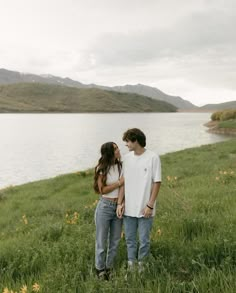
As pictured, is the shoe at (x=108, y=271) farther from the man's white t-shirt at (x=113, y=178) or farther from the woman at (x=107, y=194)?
the man's white t-shirt at (x=113, y=178)

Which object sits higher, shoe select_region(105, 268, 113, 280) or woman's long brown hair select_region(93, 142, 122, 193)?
woman's long brown hair select_region(93, 142, 122, 193)

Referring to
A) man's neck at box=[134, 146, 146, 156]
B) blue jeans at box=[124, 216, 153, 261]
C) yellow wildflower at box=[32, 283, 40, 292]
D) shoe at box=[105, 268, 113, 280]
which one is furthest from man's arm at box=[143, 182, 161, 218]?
yellow wildflower at box=[32, 283, 40, 292]

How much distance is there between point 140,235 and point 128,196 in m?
0.61

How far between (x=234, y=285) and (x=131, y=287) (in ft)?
3.97

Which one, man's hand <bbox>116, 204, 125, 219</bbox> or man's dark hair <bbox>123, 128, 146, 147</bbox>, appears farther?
man's hand <bbox>116, 204, 125, 219</bbox>

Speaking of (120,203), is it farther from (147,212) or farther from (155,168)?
(155,168)

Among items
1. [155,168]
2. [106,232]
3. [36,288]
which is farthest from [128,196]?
[36,288]

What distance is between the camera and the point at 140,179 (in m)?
5.36

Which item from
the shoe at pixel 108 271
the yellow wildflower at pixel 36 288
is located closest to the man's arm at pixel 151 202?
the shoe at pixel 108 271

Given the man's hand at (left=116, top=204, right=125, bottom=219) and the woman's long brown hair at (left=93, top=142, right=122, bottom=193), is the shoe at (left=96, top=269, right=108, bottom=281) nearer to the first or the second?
the man's hand at (left=116, top=204, right=125, bottom=219)

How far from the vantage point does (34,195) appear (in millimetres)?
16172

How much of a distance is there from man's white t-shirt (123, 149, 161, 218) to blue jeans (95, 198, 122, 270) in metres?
0.36

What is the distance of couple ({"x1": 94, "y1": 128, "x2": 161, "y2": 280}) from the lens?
534cm

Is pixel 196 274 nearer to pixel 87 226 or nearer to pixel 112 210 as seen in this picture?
pixel 112 210
